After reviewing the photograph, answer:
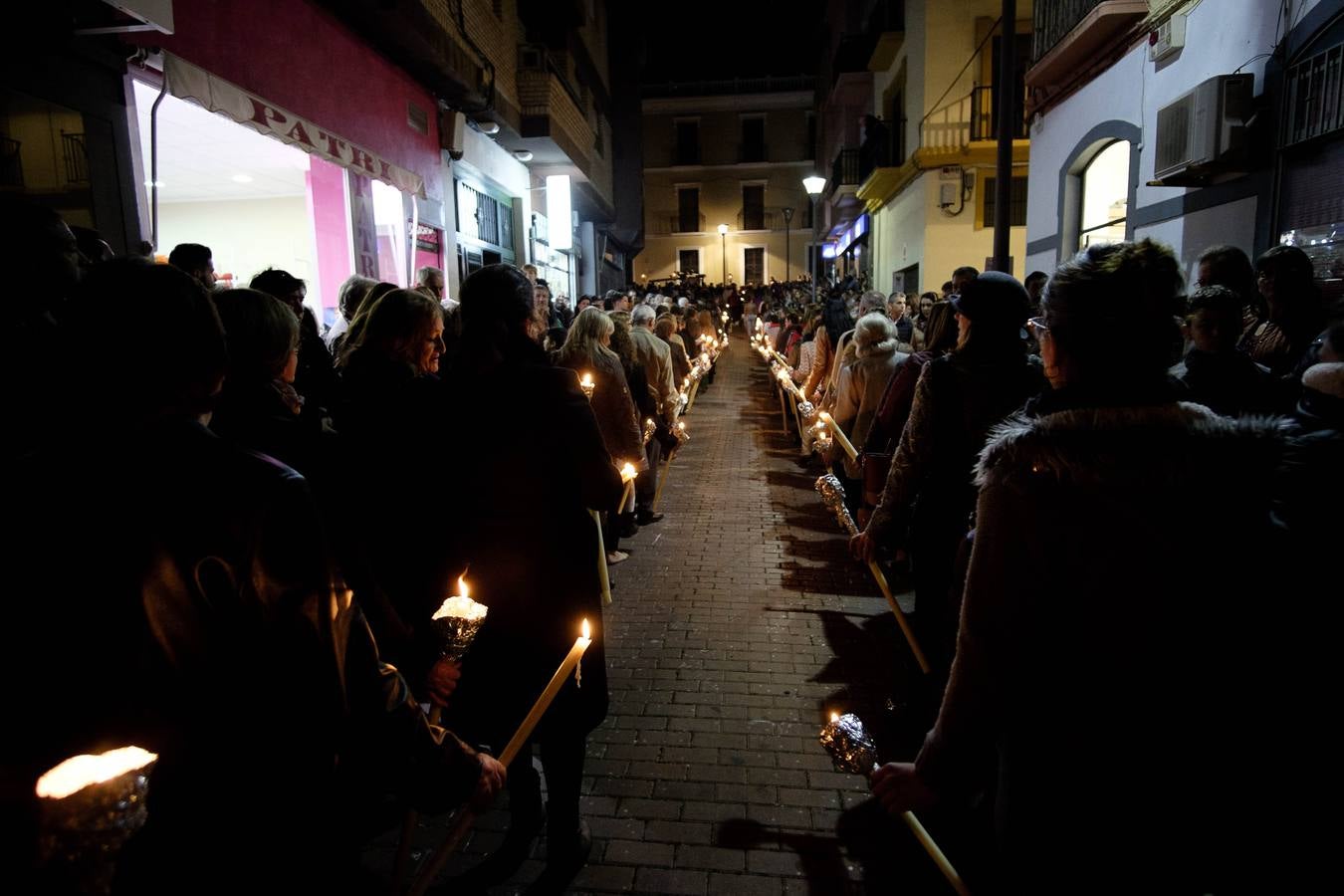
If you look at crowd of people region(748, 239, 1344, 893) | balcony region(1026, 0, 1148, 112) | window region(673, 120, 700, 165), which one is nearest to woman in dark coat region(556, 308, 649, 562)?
crowd of people region(748, 239, 1344, 893)

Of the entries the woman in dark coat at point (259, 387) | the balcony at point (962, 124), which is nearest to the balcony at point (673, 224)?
the balcony at point (962, 124)

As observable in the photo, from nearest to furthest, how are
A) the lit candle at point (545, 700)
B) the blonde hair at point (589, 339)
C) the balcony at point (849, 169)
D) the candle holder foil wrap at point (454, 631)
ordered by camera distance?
1. the lit candle at point (545, 700)
2. the candle holder foil wrap at point (454, 631)
3. the blonde hair at point (589, 339)
4. the balcony at point (849, 169)

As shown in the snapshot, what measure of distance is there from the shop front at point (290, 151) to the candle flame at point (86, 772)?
687 cm

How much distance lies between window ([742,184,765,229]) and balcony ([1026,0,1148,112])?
41.9 m

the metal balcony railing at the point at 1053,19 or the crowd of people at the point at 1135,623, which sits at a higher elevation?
the metal balcony railing at the point at 1053,19

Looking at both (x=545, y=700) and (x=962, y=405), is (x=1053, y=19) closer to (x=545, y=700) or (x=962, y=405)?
(x=962, y=405)

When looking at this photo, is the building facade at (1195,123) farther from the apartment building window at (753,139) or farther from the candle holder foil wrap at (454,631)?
the apartment building window at (753,139)

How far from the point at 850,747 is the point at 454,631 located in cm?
125

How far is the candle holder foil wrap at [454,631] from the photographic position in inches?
96.1

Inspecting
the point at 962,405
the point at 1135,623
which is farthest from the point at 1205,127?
the point at 1135,623

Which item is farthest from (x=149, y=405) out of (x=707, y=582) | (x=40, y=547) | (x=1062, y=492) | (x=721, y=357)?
(x=721, y=357)

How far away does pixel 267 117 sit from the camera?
791 centimetres

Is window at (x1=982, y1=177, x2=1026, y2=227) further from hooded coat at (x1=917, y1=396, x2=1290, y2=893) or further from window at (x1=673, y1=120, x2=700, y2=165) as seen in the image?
window at (x1=673, y1=120, x2=700, y2=165)

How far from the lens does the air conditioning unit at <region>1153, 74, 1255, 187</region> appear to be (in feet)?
24.5
